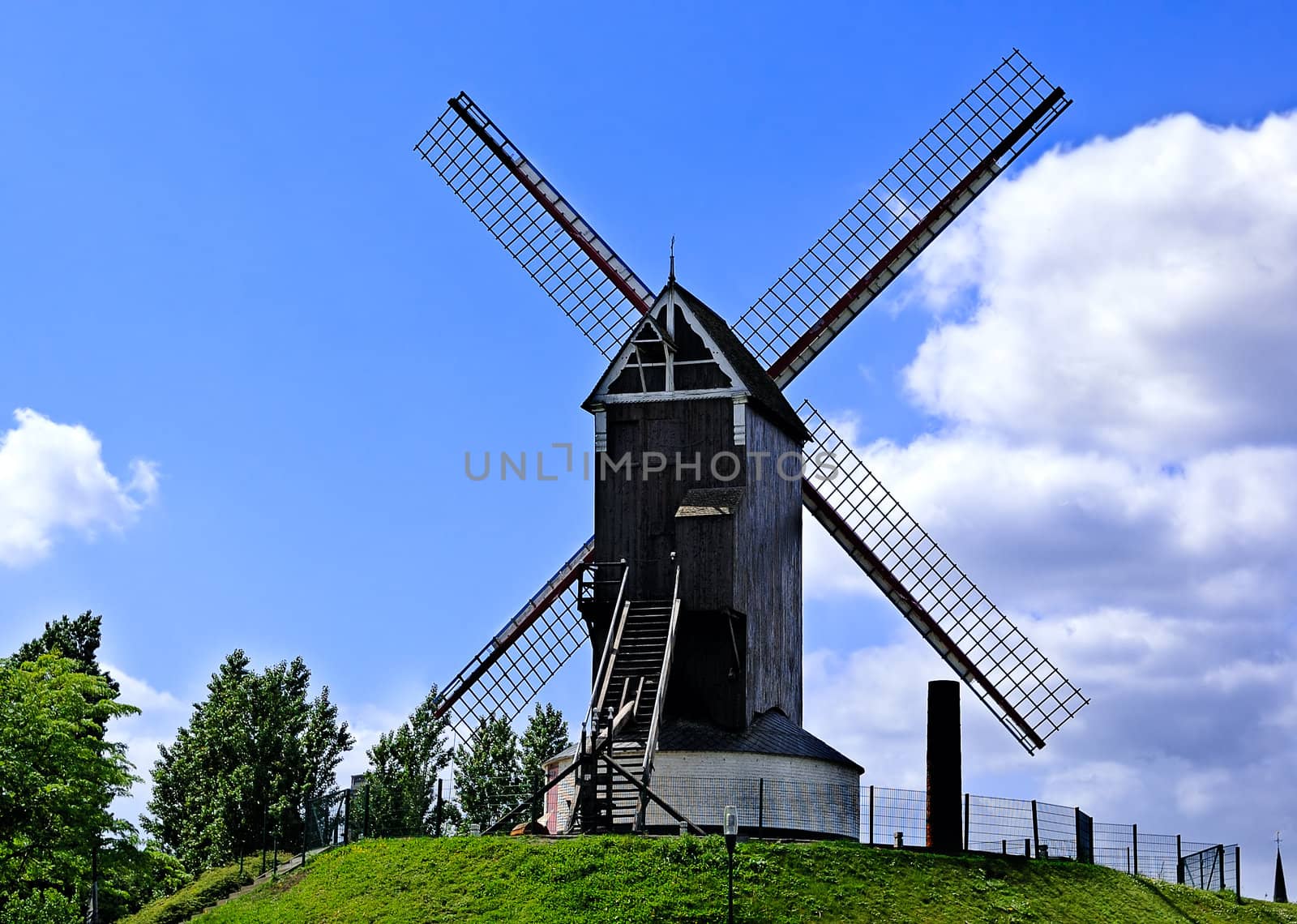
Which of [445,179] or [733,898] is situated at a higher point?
[445,179]

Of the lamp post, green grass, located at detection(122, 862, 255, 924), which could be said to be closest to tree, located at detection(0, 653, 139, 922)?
green grass, located at detection(122, 862, 255, 924)

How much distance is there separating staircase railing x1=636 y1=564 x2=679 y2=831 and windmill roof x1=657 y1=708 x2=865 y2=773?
1.68 feet

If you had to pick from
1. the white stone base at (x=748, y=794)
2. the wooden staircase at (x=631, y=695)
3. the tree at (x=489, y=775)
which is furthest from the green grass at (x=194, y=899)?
the tree at (x=489, y=775)

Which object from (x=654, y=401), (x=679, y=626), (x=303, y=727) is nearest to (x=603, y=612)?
(x=679, y=626)

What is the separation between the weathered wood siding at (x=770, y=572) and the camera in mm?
36406

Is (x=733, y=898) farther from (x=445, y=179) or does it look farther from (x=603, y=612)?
(x=445, y=179)

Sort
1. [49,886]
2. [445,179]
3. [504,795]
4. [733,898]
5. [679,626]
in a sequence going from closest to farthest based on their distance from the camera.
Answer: [733,898], [679,626], [49,886], [445,179], [504,795]

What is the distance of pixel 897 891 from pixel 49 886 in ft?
75.2

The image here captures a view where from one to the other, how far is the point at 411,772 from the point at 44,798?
19.3 meters

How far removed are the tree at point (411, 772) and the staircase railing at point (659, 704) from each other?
1507 centimetres

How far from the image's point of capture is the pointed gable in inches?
1452

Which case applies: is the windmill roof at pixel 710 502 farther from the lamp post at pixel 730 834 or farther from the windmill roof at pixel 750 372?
the lamp post at pixel 730 834

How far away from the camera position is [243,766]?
54.9m

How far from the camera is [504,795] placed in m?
55.3
